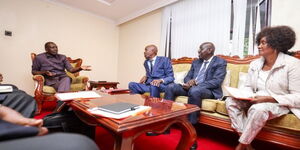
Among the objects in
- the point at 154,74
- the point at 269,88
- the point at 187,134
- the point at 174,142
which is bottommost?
the point at 174,142

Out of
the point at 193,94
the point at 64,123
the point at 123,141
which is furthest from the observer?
the point at 193,94

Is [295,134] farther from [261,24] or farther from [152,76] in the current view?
[152,76]

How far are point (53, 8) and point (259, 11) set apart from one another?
3.80 m

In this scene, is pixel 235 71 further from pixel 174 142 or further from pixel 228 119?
pixel 174 142

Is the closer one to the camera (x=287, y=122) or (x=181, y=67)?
(x=287, y=122)

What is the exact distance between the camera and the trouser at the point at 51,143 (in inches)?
12.0

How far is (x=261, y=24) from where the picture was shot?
80.1 inches

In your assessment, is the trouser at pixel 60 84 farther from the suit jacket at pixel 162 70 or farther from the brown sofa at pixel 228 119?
the brown sofa at pixel 228 119

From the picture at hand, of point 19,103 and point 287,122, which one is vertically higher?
point 19,103

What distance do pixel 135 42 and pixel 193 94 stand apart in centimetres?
265

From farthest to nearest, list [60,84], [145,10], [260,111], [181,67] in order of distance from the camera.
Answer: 1. [145,10]
2. [181,67]
3. [60,84]
4. [260,111]

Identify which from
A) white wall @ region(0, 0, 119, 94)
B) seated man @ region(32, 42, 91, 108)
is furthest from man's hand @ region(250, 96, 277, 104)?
white wall @ region(0, 0, 119, 94)

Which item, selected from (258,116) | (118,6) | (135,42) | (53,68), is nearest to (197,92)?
(258,116)

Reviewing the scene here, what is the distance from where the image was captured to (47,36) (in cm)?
326
